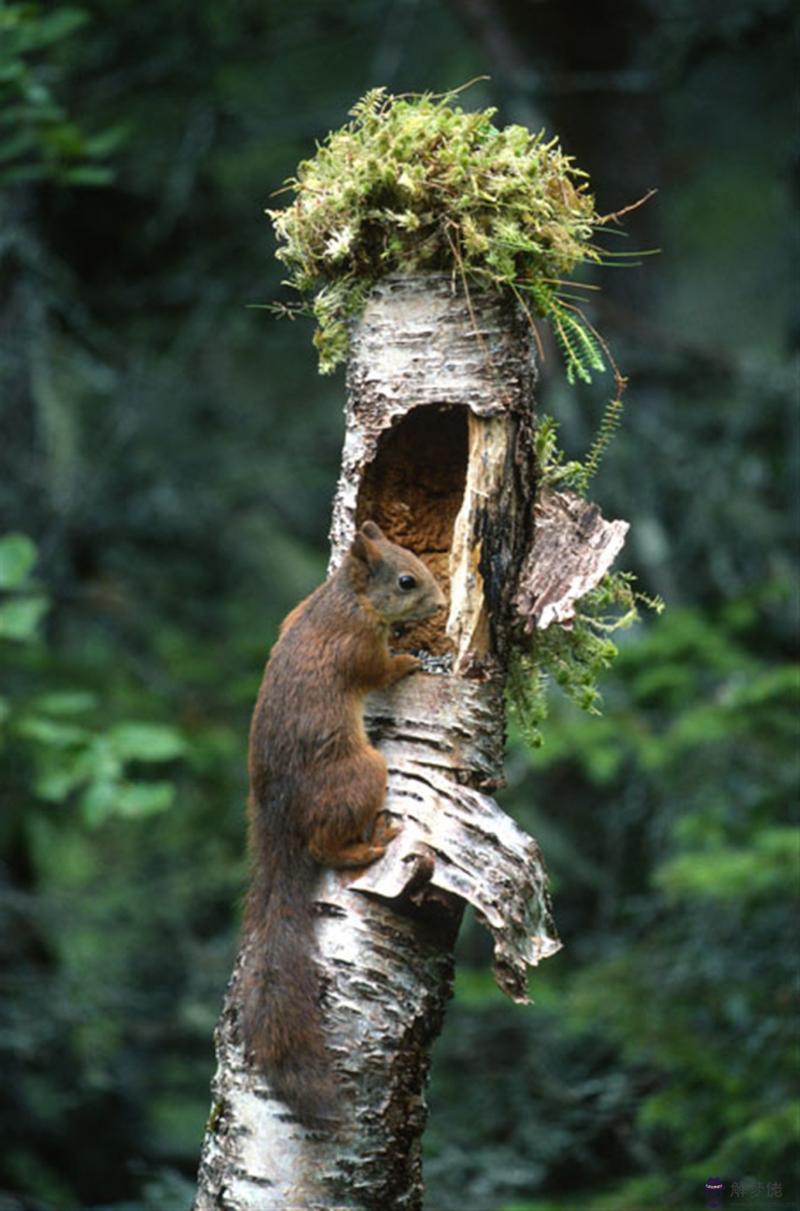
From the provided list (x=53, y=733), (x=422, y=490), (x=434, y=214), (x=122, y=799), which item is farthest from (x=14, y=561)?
(x=434, y=214)

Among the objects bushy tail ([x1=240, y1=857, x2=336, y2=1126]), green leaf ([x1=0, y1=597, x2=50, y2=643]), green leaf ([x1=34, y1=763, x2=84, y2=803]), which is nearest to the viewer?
bushy tail ([x1=240, y1=857, x2=336, y2=1126])

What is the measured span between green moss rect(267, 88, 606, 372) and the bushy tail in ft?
3.61

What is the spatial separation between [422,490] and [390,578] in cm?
28

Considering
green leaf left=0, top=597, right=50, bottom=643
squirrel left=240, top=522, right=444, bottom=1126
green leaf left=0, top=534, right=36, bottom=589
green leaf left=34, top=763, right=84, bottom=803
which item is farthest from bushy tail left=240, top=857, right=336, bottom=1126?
green leaf left=0, top=534, right=36, bottom=589

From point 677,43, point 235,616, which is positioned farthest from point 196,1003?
point 677,43

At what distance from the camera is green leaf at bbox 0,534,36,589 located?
145 inches

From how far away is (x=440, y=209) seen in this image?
94.0 inches

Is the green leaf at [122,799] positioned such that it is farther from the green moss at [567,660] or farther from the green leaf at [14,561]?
the green moss at [567,660]

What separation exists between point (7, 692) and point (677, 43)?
438cm

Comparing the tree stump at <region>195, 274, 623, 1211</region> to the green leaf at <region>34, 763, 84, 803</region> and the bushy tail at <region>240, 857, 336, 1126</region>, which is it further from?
the green leaf at <region>34, 763, 84, 803</region>

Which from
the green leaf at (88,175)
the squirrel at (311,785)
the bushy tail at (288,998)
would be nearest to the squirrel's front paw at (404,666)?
the squirrel at (311,785)

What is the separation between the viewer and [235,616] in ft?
19.2

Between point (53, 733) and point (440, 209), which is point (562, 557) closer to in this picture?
point (440, 209)

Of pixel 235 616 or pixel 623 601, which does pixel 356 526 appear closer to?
pixel 623 601
